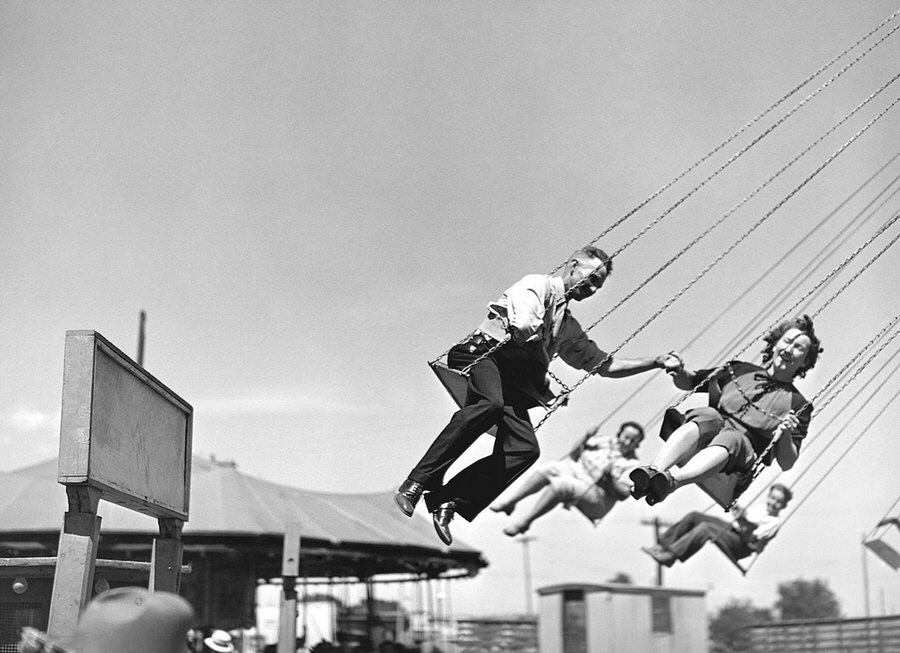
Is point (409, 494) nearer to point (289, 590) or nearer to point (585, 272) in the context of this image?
point (585, 272)

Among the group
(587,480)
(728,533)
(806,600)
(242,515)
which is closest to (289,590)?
(587,480)

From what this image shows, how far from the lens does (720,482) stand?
25.8 ft

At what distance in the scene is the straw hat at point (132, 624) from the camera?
284cm

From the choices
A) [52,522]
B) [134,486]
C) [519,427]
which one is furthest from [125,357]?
[52,522]

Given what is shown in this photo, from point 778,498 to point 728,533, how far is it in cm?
73

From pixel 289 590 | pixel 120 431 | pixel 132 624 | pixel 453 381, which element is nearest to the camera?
pixel 132 624

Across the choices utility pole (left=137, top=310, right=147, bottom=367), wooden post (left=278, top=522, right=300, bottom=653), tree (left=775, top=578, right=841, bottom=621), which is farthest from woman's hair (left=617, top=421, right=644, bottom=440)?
tree (left=775, top=578, right=841, bottom=621)

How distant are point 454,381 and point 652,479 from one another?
1297 mm

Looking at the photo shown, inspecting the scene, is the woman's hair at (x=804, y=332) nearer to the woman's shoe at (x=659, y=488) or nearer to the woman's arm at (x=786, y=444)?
the woman's arm at (x=786, y=444)

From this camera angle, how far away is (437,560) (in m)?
21.5

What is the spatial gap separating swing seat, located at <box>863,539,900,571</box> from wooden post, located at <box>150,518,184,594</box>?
8463 mm

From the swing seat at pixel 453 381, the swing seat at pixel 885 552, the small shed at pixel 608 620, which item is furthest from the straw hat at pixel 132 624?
the small shed at pixel 608 620

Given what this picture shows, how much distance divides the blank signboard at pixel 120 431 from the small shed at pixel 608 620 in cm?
1006

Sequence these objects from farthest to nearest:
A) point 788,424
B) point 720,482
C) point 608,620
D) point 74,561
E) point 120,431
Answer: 1. point 608,620
2. point 720,482
3. point 788,424
4. point 120,431
5. point 74,561
